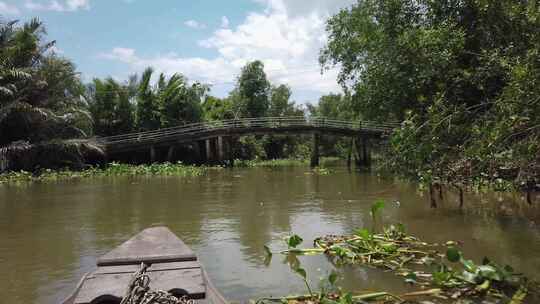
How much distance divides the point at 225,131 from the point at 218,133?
1.43 feet

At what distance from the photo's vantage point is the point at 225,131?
29359 millimetres

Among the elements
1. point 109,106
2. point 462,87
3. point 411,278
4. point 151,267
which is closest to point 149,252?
point 151,267

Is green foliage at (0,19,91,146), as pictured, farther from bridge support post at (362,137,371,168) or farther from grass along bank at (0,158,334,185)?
bridge support post at (362,137,371,168)

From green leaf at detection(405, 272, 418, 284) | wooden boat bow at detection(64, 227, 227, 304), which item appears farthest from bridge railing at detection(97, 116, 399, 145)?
wooden boat bow at detection(64, 227, 227, 304)

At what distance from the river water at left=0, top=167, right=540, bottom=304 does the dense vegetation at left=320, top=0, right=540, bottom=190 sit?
1.56 metres

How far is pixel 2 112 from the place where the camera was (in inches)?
824

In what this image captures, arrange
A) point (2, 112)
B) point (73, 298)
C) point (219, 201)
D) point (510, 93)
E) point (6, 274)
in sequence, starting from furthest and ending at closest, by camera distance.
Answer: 1. point (2, 112)
2. point (219, 201)
3. point (6, 274)
4. point (510, 93)
5. point (73, 298)

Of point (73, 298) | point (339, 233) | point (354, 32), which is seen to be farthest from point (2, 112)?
point (73, 298)

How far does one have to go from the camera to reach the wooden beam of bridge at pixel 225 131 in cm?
2786

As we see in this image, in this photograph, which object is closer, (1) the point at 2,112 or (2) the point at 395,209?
(2) the point at 395,209

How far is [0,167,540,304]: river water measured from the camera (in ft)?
22.1

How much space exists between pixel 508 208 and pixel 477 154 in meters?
6.96

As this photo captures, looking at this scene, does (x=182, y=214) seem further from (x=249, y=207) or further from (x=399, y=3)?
(x=399, y=3)

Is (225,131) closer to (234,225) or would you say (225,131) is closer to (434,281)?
(234,225)
